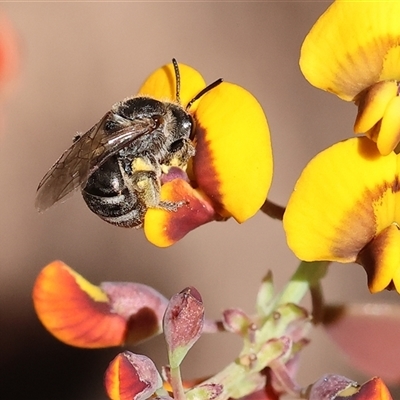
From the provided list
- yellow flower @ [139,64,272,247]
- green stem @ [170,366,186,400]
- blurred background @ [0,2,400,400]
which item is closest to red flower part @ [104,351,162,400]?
green stem @ [170,366,186,400]

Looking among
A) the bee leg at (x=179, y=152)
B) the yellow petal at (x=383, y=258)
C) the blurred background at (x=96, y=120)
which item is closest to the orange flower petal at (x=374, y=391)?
the yellow petal at (x=383, y=258)

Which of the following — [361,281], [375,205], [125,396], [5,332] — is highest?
[375,205]

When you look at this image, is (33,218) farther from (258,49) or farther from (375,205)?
(375,205)

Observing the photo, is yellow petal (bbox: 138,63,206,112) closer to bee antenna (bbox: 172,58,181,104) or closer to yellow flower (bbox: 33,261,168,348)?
bee antenna (bbox: 172,58,181,104)

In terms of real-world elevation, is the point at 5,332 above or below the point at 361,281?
below

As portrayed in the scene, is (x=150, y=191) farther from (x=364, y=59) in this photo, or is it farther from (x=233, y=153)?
(x=364, y=59)

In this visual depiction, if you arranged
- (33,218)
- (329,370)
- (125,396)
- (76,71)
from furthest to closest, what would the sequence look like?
(76,71), (33,218), (329,370), (125,396)

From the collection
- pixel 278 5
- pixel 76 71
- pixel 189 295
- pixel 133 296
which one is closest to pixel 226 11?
pixel 278 5
